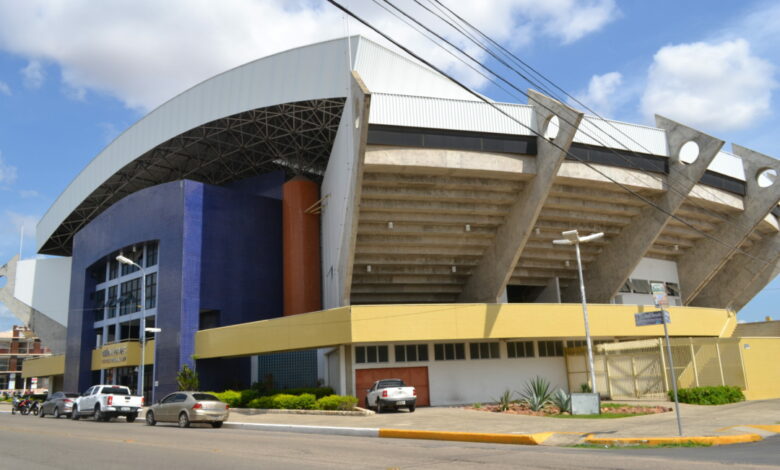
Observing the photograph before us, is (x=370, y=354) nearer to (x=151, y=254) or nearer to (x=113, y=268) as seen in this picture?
(x=151, y=254)

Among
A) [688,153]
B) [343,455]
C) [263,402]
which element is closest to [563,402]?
[343,455]

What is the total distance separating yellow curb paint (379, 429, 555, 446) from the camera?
48.9ft

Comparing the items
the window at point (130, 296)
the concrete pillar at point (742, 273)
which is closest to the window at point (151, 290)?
the window at point (130, 296)

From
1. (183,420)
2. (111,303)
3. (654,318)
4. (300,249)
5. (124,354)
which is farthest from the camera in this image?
(111,303)

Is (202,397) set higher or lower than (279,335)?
lower

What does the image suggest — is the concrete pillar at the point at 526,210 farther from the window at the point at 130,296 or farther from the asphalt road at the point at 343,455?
the window at the point at 130,296

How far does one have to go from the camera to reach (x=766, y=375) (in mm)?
26500

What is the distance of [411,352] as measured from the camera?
98.3 feet

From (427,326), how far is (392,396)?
4702 mm

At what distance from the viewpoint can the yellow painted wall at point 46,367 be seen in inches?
2079

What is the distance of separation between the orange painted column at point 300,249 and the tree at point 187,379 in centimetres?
767

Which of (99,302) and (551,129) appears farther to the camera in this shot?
(99,302)

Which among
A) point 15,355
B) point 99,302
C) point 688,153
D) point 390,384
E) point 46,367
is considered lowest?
point 390,384

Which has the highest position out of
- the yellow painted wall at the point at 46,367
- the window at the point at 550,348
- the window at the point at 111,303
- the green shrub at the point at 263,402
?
the window at the point at 111,303
